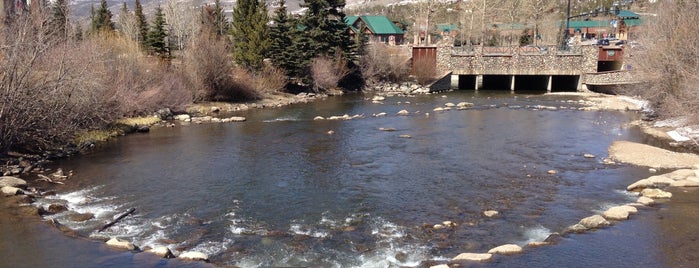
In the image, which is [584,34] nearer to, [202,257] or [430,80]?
[430,80]

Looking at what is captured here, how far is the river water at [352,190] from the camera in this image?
15.5 meters

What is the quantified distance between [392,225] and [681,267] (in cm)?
759

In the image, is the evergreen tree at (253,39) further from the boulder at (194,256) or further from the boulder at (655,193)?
the boulder at (194,256)

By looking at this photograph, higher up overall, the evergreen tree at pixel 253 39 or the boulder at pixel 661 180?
the evergreen tree at pixel 253 39

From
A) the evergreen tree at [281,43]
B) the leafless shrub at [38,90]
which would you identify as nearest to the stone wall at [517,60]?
the evergreen tree at [281,43]

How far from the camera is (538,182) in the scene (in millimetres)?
22031

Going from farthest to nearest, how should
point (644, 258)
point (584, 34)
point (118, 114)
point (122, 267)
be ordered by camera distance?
1. point (584, 34)
2. point (118, 114)
3. point (644, 258)
4. point (122, 267)

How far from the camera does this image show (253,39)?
52.0 metres

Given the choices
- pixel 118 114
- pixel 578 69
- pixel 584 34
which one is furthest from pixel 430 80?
pixel 584 34

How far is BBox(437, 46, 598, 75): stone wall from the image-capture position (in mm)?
59781

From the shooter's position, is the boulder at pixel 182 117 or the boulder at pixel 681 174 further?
the boulder at pixel 182 117

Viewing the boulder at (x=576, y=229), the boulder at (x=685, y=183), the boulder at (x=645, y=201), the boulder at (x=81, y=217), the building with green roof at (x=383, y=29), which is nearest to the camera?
the boulder at (x=576, y=229)

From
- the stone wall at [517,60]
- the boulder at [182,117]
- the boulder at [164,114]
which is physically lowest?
the boulder at [182,117]

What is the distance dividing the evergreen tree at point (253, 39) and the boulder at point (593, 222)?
3922cm
